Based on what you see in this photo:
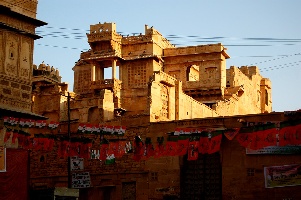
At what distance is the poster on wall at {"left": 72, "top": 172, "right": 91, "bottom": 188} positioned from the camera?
110 ft

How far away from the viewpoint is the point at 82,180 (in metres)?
33.7

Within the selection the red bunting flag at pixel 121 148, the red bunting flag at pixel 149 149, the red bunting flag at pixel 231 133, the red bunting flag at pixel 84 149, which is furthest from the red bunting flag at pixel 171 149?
the red bunting flag at pixel 84 149

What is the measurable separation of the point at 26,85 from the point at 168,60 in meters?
27.3

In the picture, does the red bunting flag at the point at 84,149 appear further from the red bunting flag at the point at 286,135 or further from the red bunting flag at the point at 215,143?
the red bunting flag at the point at 286,135

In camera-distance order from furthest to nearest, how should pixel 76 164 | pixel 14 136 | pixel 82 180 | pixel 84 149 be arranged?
1. pixel 76 164
2. pixel 82 180
3. pixel 84 149
4. pixel 14 136

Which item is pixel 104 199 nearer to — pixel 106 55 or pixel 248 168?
pixel 248 168

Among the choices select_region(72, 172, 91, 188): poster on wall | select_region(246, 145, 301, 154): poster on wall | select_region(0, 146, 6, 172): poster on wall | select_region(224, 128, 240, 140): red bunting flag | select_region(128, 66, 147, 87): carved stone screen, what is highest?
select_region(128, 66, 147, 87): carved stone screen

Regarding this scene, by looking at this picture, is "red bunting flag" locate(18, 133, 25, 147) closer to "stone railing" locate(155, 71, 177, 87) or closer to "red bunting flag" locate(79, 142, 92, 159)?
"red bunting flag" locate(79, 142, 92, 159)

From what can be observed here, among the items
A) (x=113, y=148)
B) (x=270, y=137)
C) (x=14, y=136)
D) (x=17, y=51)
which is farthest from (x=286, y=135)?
(x=17, y=51)

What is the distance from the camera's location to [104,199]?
33.1 m

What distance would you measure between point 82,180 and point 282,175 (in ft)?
39.8

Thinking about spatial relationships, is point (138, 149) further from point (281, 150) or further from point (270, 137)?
point (270, 137)

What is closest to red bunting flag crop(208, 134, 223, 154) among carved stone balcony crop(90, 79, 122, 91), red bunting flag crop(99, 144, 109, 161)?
red bunting flag crop(99, 144, 109, 161)

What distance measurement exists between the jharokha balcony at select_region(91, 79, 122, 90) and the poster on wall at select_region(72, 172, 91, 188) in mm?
14633
